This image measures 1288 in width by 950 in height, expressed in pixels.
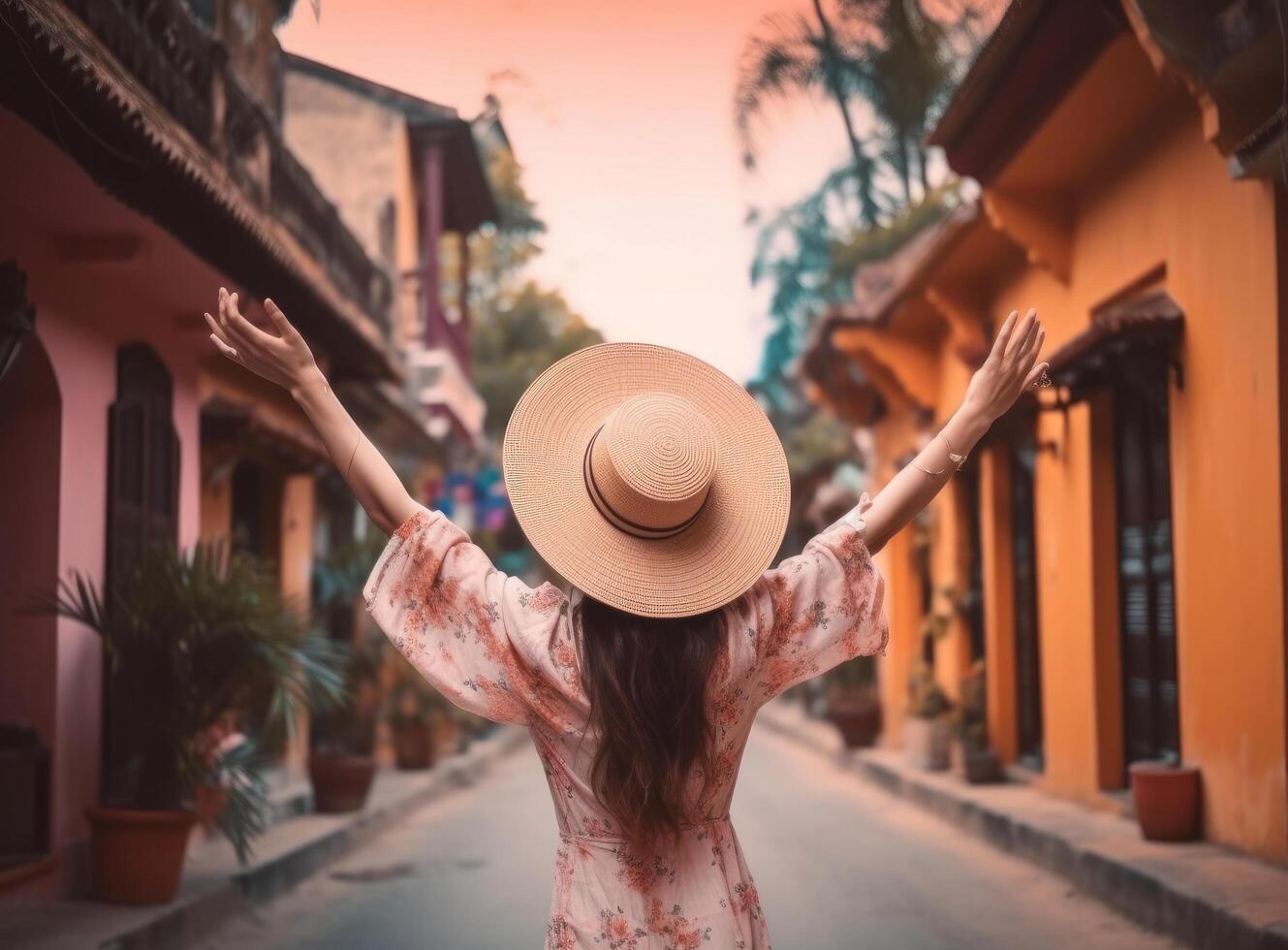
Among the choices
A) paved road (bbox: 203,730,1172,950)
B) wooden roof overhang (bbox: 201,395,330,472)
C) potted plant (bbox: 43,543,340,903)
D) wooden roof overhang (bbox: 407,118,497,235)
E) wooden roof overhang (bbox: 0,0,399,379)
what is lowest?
paved road (bbox: 203,730,1172,950)

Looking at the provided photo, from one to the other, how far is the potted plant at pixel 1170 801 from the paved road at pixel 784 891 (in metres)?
0.67

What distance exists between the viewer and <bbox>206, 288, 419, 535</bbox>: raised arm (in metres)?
2.93

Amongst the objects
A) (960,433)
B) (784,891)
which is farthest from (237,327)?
(784,891)

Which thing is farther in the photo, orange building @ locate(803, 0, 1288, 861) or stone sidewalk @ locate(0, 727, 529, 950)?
orange building @ locate(803, 0, 1288, 861)

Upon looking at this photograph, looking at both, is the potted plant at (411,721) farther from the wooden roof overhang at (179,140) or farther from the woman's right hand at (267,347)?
the woman's right hand at (267,347)

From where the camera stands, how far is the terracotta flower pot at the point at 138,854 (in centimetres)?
815

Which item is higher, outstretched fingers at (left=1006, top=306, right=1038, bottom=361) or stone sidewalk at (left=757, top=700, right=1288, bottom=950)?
outstretched fingers at (left=1006, top=306, right=1038, bottom=361)

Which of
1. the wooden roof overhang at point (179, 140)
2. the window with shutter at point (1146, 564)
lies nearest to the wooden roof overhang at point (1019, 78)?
the window with shutter at point (1146, 564)

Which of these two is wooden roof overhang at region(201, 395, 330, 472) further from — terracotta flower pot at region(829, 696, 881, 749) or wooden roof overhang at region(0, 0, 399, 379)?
terracotta flower pot at region(829, 696, 881, 749)

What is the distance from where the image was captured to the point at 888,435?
68.9 ft

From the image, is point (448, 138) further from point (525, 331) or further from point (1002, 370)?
point (1002, 370)

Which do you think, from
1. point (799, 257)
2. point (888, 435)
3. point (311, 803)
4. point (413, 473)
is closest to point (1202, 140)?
point (311, 803)

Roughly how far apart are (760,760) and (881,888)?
10.7 meters

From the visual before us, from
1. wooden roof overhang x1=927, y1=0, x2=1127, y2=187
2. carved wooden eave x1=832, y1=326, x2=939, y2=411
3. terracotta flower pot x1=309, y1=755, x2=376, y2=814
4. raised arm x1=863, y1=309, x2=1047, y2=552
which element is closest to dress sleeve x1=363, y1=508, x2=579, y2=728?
raised arm x1=863, y1=309, x2=1047, y2=552
